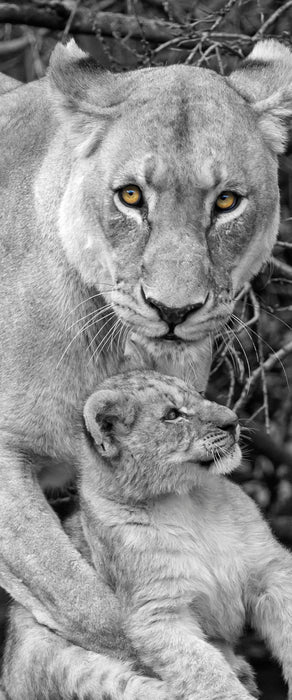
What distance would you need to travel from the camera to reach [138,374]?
3658 mm

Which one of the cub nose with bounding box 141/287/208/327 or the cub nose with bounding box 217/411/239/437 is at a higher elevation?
the cub nose with bounding box 141/287/208/327

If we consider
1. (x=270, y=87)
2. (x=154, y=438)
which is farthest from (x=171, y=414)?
(x=270, y=87)

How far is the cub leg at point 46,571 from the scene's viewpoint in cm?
346

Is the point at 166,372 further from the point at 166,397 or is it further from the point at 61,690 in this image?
the point at 61,690

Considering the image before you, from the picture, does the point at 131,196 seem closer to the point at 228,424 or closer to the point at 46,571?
the point at 228,424

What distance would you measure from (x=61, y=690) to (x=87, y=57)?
1.65m

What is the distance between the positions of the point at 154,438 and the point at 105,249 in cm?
49

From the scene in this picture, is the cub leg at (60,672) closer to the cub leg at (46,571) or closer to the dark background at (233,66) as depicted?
the cub leg at (46,571)

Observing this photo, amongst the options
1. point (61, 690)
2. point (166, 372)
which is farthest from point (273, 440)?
point (61, 690)

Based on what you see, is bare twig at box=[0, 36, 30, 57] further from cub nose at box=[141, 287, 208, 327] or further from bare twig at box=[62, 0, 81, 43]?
cub nose at box=[141, 287, 208, 327]

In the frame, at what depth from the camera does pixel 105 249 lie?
348 cm

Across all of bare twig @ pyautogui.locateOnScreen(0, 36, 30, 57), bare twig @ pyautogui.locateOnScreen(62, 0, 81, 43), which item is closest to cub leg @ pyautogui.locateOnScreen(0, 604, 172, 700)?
bare twig @ pyautogui.locateOnScreen(62, 0, 81, 43)

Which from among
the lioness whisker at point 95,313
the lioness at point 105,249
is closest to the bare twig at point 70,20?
the lioness at point 105,249

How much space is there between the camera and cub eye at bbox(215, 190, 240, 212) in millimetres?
3412
